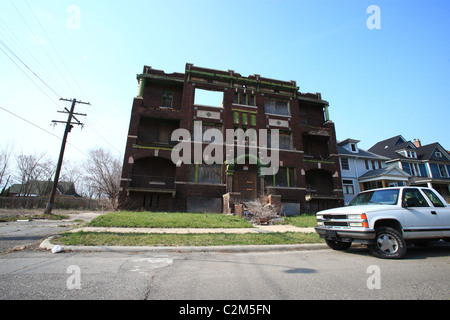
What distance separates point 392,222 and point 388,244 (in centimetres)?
62

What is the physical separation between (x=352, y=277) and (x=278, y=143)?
19.0 metres

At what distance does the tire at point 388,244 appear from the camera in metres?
5.04

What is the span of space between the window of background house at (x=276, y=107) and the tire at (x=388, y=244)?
19.4 m

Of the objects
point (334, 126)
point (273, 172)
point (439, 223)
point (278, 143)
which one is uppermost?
point (334, 126)

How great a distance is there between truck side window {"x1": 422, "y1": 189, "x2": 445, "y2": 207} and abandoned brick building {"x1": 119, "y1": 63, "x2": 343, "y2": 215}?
9139 mm

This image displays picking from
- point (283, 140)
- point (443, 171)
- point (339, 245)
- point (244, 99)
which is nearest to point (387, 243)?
point (339, 245)

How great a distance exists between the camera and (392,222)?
5453mm

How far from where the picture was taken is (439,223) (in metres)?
5.71

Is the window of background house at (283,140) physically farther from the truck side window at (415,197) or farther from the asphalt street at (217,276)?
the asphalt street at (217,276)

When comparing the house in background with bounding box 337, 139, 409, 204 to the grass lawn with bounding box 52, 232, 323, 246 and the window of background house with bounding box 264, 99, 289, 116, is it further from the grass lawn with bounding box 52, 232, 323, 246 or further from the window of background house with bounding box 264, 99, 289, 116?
the grass lawn with bounding box 52, 232, 323, 246

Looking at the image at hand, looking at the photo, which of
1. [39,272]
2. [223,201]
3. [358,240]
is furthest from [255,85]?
[39,272]

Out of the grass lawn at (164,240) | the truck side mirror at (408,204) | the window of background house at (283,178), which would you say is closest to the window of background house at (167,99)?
the window of background house at (283,178)
